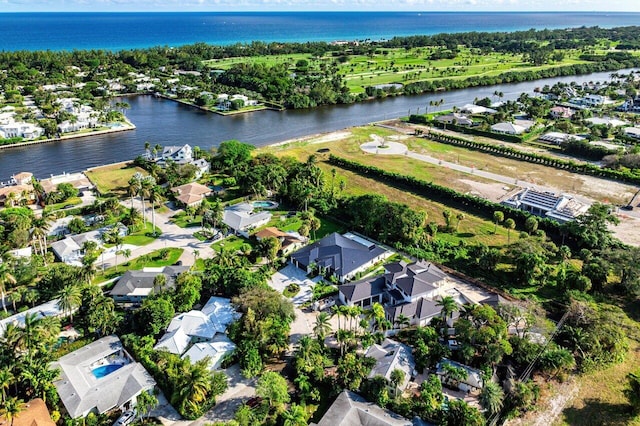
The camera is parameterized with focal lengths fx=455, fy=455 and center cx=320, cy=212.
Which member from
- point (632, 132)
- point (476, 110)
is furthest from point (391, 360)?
point (476, 110)

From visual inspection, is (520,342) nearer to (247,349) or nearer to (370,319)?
(370,319)

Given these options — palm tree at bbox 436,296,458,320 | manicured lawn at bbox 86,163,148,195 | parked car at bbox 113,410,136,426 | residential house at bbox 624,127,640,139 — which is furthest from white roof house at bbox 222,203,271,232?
residential house at bbox 624,127,640,139

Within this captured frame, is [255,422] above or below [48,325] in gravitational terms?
below

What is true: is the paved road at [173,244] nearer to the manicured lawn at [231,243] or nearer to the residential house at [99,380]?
the manicured lawn at [231,243]

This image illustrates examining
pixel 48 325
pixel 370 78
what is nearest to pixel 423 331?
pixel 48 325

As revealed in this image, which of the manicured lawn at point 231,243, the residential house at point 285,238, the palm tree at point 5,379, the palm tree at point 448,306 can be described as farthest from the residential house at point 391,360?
the palm tree at point 5,379
